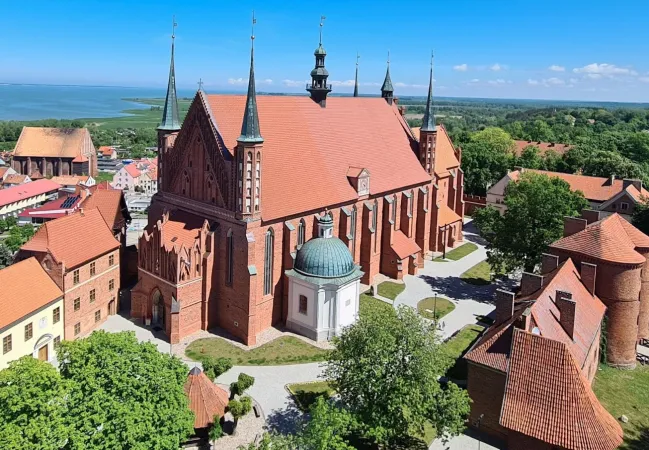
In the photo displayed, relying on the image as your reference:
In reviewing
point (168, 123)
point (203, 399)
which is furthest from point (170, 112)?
point (203, 399)

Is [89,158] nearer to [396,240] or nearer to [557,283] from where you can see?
[396,240]

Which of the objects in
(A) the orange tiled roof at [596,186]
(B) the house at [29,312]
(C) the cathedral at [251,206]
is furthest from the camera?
(A) the orange tiled roof at [596,186]

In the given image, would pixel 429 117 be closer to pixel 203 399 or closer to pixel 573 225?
pixel 573 225

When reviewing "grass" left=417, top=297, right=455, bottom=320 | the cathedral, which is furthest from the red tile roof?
"grass" left=417, top=297, right=455, bottom=320

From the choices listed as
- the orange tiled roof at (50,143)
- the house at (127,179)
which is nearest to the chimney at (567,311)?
the house at (127,179)

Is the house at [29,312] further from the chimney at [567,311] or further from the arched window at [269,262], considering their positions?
the chimney at [567,311]

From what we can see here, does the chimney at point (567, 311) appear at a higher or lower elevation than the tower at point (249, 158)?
lower

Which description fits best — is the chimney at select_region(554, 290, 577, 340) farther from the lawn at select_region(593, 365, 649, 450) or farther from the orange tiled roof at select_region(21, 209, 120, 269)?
the orange tiled roof at select_region(21, 209, 120, 269)
